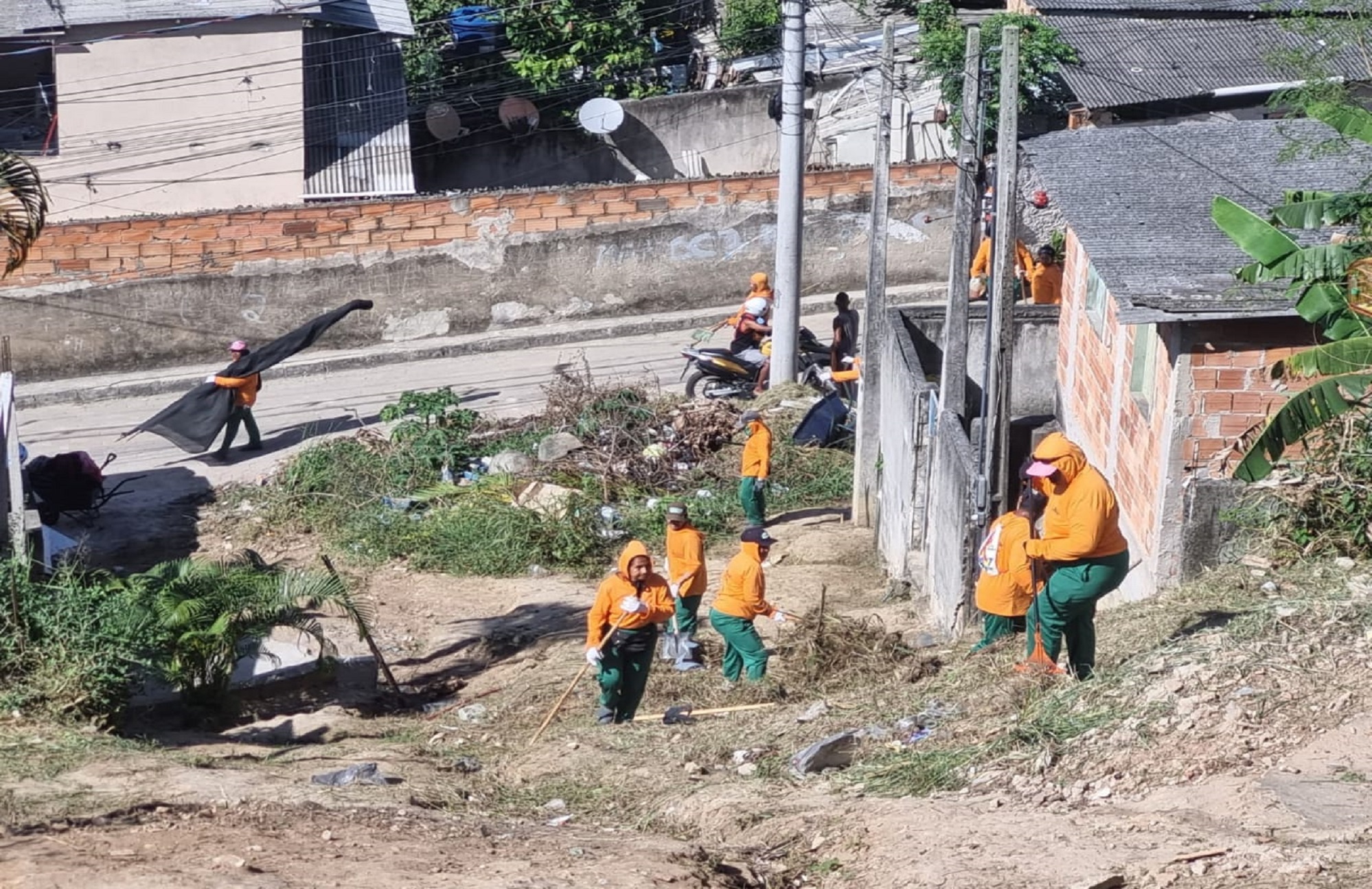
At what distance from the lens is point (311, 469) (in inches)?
653

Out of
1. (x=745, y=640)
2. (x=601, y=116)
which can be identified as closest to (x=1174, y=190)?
(x=745, y=640)

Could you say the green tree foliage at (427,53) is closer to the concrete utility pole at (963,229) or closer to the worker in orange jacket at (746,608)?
the concrete utility pole at (963,229)

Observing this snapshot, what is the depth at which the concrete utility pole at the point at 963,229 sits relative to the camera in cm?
1155

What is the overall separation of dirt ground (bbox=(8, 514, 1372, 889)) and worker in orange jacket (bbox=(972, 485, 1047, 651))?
39 cm

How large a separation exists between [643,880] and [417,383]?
14.6 m

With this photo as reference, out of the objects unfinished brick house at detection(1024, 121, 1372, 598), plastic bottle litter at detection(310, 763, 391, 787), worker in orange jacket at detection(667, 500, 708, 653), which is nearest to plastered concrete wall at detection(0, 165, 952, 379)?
unfinished brick house at detection(1024, 121, 1372, 598)

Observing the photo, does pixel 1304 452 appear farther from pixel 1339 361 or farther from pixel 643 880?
pixel 643 880

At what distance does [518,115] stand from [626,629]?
18.6 m

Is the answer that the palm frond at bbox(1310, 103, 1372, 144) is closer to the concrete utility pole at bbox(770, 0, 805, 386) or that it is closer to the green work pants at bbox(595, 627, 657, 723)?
the green work pants at bbox(595, 627, 657, 723)

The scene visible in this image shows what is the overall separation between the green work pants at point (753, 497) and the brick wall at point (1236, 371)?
5125 mm

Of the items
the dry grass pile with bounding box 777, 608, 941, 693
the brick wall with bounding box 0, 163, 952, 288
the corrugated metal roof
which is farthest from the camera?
the corrugated metal roof

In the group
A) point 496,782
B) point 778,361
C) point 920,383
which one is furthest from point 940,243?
point 496,782

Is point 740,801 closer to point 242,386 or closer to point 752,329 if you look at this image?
point 242,386

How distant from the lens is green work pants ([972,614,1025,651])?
10086mm
